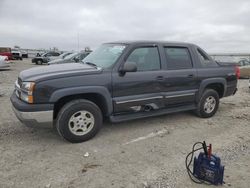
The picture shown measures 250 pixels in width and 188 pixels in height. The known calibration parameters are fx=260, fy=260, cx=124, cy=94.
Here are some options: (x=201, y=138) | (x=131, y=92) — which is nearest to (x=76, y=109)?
(x=131, y=92)

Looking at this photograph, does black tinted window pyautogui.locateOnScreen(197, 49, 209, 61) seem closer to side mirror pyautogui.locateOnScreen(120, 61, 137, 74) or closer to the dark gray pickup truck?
the dark gray pickup truck

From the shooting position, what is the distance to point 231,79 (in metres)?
6.64

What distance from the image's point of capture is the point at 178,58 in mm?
5715

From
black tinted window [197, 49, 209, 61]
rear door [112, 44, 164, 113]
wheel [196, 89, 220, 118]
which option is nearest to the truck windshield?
rear door [112, 44, 164, 113]

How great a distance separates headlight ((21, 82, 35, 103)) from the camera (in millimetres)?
4055

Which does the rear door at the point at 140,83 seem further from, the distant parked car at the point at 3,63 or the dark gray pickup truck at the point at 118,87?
the distant parked car at the point at 3,63

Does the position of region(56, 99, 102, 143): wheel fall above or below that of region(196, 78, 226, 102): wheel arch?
below

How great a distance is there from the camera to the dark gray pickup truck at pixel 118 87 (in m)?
4.17

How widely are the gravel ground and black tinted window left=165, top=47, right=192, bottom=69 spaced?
1283 millimetres

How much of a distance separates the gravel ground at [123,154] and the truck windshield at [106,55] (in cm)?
134

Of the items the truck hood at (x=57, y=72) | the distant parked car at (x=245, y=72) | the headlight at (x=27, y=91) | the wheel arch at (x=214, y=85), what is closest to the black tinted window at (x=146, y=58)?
the truck hood at (x=57, y=72)

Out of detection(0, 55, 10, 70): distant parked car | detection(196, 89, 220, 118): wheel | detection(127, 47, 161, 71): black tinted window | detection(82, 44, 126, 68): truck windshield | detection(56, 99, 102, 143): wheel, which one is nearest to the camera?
detection(56, 99, 102, 143): wheel

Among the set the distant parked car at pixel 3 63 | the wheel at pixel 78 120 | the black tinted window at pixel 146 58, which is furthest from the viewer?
the distant parked car at pixel 3 63

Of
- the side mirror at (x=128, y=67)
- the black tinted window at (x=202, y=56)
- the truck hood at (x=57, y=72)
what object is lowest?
the truck hood at (x=57, y=72)
